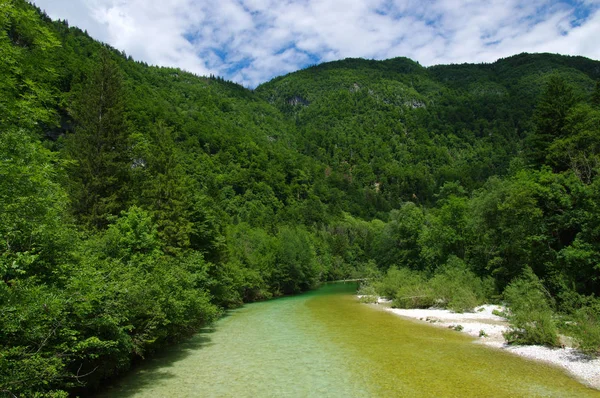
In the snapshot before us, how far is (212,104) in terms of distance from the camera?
191 m

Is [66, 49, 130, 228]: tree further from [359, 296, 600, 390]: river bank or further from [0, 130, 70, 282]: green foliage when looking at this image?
[359, 296, 600, 390]: river bank

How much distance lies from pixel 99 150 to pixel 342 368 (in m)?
22.3

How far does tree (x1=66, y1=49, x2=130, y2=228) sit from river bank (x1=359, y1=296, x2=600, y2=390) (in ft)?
79.7

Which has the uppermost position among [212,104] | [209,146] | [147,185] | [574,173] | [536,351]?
[212,104]

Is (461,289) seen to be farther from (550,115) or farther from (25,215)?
(25,215)

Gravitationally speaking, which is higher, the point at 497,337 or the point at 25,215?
the point at 25,215

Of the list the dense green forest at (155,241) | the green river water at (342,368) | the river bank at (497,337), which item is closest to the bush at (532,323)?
the dense green forest at (155,241)

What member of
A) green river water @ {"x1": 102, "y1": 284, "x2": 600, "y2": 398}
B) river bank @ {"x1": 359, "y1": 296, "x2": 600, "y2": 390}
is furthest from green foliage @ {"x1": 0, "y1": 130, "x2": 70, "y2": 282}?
river bank @ {"x1": 359, "y1": 296, "x2": 600, "y2": 390}

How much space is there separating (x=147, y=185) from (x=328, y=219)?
11664 cm

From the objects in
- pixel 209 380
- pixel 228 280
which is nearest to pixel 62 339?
pixel 209 380

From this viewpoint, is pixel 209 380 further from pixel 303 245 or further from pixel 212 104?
pixel 212 104

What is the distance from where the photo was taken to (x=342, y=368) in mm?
16453

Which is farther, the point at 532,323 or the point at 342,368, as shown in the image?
the point at 532,323

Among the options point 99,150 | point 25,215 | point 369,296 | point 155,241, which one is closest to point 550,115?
point 369,296
